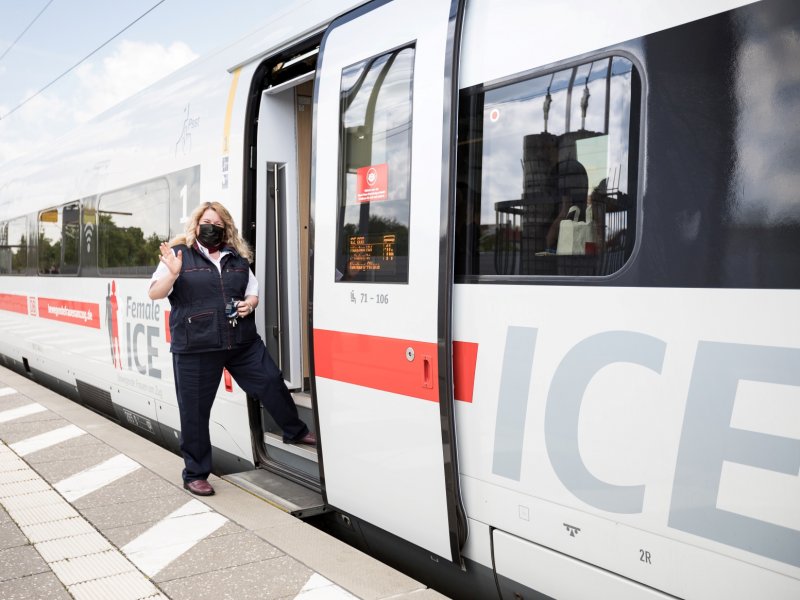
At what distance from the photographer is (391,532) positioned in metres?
3.49

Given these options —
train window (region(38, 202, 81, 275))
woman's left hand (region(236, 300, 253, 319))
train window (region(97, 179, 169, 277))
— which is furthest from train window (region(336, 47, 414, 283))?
Result: train window (region(38, 202, 81, 275))

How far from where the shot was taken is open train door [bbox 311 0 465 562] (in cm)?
310

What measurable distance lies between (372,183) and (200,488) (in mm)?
2223

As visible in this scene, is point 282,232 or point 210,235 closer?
point 210,235

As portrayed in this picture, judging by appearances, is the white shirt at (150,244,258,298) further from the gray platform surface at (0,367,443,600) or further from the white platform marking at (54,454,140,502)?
the white platform marking at (54,454,140,502)

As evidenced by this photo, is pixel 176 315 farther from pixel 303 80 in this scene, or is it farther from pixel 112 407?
pixel 112 407

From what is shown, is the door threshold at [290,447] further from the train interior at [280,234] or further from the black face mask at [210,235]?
Answer: the black face mask at [210,235]

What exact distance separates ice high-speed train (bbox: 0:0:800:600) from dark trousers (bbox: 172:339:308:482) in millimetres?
278

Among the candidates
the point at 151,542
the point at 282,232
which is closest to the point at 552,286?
the point at 151,542

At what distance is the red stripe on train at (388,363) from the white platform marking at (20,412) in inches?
177

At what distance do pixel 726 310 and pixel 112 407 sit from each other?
6137mm

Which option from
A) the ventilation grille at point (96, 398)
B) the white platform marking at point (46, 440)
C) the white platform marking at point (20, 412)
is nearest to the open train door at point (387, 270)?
the white platform marking at point (46, 440)

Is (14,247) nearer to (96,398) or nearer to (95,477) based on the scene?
(96,398)

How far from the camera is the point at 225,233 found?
14.9ft
